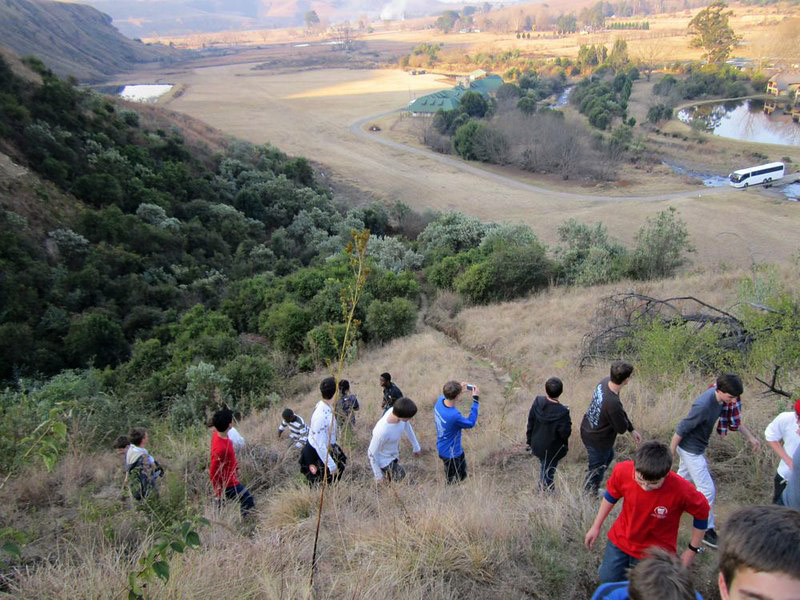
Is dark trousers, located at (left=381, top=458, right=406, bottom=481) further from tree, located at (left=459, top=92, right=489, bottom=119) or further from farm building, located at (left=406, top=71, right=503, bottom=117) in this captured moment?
farm building, located at (left=406, top=71, right=503, bottom=117)

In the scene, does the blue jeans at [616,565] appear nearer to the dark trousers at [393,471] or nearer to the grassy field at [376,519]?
the grassy field at [376,519]

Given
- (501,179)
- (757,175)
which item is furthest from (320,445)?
(757,175)

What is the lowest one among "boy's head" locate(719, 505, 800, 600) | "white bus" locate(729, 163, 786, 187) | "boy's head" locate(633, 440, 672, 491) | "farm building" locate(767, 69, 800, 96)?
"white bus" locate(729, 163, 786, 187)

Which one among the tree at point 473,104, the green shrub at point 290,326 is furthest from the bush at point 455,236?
the tree at point 473,104

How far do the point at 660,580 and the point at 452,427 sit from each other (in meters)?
2.58

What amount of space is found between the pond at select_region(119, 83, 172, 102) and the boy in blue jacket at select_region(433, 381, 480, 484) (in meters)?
69.8

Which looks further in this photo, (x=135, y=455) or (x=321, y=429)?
(x=135, y=455)

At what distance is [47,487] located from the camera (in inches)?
193

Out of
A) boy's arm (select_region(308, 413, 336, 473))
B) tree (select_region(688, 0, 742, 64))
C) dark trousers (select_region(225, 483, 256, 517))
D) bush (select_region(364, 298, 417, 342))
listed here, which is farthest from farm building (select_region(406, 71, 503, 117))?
dark trousers (select_region(225, 483, 256, 517))

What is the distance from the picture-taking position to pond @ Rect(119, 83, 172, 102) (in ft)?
208

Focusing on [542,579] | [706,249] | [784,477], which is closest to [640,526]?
[542,579]

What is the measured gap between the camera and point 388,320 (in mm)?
12844

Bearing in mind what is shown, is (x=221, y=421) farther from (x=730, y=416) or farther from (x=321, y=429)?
(x=730, y=416)

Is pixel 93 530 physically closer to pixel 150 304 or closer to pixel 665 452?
pixel 665 452
